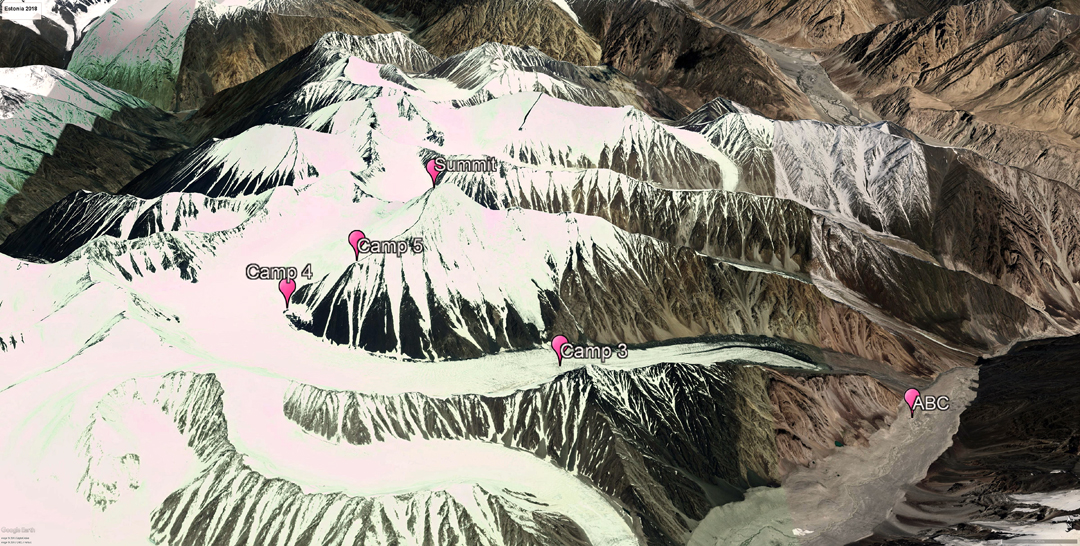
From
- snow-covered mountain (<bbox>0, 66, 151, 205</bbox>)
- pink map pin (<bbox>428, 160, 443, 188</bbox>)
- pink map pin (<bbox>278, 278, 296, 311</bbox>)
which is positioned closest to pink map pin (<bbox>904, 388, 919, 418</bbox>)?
pink map pin (<bbox>278, 278, 296, 311</bbox>)

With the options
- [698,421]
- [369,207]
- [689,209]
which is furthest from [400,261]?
[689,209]

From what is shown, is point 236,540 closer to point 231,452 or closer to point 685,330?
point 231,452

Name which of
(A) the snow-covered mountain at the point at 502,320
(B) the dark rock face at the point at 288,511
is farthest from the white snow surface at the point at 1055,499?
(B) the dark rock face at the point at 288,511

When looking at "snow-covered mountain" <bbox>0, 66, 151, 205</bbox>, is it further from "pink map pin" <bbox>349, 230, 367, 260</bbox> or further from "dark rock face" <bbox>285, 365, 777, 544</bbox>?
"dark rock face" <bbox>285, 365, 777, 544</bbox>

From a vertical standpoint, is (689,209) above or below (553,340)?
above

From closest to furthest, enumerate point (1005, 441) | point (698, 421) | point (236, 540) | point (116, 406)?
point (236, 540) < point (116, 406) < point (698, 421) < point (1005, 441)

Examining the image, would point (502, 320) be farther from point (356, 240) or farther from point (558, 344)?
point (356, 240)
